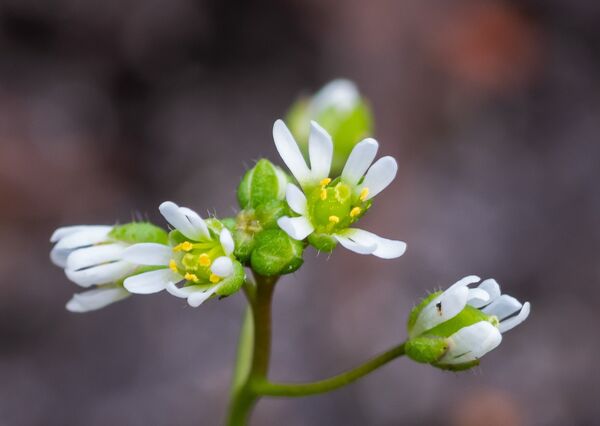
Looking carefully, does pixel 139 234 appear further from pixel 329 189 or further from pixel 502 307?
pixel 502 307

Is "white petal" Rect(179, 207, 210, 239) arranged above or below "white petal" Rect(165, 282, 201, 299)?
above

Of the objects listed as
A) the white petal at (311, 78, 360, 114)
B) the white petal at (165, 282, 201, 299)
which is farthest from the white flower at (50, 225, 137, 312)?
the white petal at (311, 78, 360, 114)

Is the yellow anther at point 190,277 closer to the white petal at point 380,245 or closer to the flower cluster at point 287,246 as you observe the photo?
the flower cluster at point 287,246

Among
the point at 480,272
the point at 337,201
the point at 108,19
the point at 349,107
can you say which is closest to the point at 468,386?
the point at 480,272

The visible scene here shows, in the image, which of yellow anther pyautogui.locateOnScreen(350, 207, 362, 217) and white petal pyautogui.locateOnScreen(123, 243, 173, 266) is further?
yellow anther pyautogui.locateOnScreen(350, 207, 362, 217)

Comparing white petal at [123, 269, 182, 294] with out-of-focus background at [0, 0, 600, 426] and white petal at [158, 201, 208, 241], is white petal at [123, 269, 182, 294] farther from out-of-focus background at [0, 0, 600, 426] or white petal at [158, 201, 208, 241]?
out-of-focus background at [0, 0, 600, 426]

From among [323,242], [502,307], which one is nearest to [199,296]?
[323,242]

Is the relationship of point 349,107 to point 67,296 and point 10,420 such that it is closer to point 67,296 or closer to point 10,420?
point 67,296
